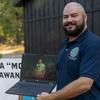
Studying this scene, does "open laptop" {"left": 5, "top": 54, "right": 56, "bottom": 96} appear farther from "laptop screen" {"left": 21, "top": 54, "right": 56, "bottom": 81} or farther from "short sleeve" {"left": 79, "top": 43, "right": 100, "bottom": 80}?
"short sleeve" {"left": 79, "top": 43, "right": 100, "bottom": 80}

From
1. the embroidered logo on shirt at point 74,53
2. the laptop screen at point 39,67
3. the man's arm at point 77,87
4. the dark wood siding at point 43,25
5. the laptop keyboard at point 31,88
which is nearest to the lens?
the man's arm at point 77,87

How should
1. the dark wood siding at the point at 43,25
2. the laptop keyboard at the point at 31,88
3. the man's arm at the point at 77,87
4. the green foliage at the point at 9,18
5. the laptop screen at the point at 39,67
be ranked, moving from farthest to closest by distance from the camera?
the green foliage at the point at 9,18, the dark wood siding at the point at 43,25, the laptop screen at the point at 39,67, the laptop keyboard at the point at 31,88, the man's arm at the point at 77,87

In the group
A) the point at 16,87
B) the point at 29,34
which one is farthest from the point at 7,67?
the point at 29,34

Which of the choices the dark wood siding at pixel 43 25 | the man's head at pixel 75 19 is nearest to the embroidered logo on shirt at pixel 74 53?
the man's head at pixel 75 19

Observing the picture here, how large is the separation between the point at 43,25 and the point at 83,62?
10.2 meters

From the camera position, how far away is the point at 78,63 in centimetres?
321

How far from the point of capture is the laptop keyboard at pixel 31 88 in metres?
4.57

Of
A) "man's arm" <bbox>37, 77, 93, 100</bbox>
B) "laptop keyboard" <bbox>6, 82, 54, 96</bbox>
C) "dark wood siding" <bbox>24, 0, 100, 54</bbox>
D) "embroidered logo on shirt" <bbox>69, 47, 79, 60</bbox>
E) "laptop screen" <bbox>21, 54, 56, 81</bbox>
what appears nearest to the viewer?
"man's arm" <bbox>37, 77, 93, 100</bbox>

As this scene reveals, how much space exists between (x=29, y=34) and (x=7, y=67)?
25.8 feet

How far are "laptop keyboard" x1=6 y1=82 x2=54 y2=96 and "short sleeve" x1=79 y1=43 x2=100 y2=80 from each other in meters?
1.39

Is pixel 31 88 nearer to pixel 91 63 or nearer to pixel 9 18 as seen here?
pixel 91 63

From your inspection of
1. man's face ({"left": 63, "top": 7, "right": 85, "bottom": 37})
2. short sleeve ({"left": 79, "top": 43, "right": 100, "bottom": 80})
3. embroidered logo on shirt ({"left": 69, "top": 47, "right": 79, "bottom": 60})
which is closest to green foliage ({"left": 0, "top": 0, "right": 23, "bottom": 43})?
man's face ({"left": 63, "top": 7, "right": 85, "bottom": 37})

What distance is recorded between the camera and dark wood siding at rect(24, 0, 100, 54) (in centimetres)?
1243

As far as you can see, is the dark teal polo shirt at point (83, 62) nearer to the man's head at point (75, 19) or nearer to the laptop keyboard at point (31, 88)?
the man's head at point (75, 19)
